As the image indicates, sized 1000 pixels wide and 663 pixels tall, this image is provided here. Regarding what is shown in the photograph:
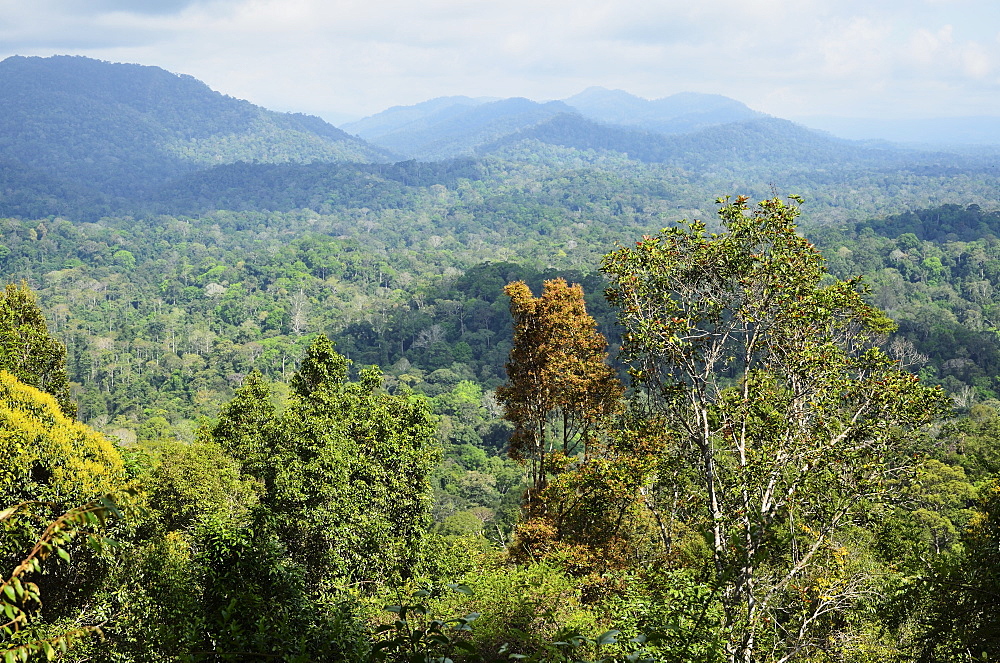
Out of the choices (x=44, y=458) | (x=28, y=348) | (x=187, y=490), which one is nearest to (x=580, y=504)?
(x=44, y=458)

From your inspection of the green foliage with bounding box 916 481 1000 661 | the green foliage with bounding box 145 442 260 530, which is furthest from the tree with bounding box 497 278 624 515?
the green foliage with bounding box 145 442 260 530

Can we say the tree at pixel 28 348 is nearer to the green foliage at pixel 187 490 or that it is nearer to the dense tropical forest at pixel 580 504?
the dense tropical forest at pixel 580 504

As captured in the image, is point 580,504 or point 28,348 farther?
point 28,348

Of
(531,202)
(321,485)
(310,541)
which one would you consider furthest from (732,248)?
(531,202)

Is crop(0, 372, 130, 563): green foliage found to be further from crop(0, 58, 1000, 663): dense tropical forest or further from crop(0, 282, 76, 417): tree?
crop(0, 282, 76, 417): tree

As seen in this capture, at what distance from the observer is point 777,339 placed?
7.22 metres

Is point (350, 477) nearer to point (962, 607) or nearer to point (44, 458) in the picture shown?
point (44, 458)

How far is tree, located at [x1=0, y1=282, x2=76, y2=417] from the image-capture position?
12492 millimetres

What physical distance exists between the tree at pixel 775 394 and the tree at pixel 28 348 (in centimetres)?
1140

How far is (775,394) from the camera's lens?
7023 millimetres

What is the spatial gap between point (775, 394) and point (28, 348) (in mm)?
13771

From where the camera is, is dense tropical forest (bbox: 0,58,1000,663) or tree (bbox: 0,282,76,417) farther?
tree (bbox: 0,282,76,417)

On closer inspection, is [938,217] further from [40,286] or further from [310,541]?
[40,286]

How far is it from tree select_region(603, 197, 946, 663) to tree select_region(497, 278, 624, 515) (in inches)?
58.4
